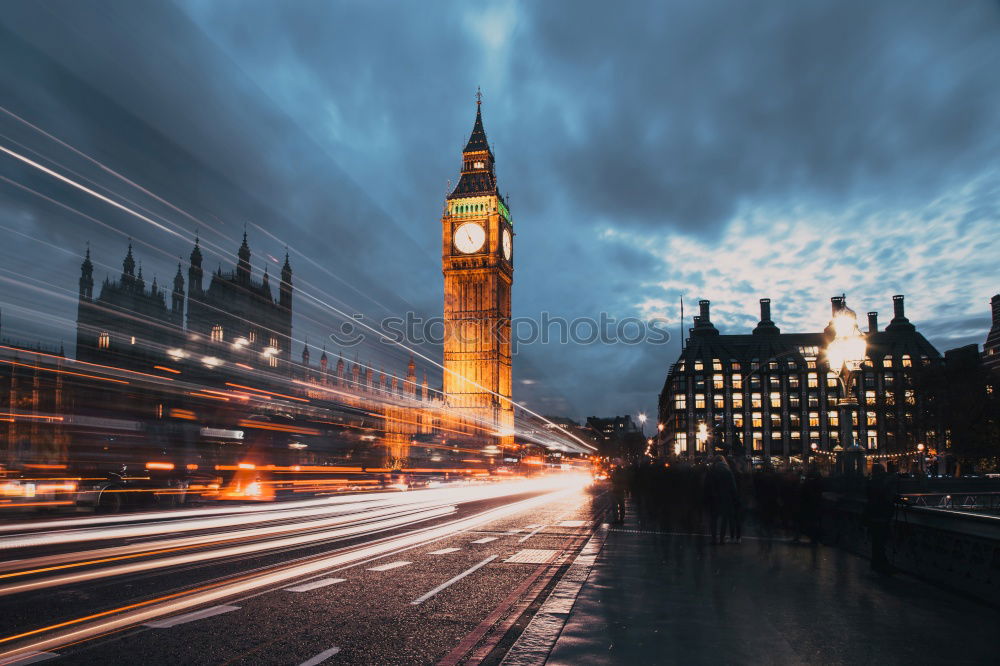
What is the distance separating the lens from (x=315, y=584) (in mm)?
10508

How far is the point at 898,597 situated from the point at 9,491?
23.2 metres

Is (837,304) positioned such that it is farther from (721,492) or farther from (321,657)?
(321,657)

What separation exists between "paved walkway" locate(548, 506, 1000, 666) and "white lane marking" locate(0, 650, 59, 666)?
4532 mm

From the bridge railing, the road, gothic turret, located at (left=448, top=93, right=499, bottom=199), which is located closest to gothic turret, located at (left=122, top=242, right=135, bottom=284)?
gothic turret, located at (left=448, top=93, right=499, bottom=199)

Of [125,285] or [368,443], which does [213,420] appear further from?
[125,285]

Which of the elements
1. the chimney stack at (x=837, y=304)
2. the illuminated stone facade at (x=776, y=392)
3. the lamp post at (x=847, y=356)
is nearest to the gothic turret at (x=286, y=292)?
the illuminated stone facade at (x=776, y=392)

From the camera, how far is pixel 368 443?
1821 inches

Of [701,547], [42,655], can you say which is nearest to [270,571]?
[42,655]

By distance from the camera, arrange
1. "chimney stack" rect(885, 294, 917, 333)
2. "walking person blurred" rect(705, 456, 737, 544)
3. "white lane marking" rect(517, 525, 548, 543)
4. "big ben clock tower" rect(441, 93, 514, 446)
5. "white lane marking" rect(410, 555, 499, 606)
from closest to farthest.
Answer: "white lane marking" rect(410, 555, 499, 606), "walking person blurred" rect(705, 456, 737, 544), "white lane marking" rect(517, 525, 548, 543), "big ben clock tower" rect(441, 93, 514, 446), "chimney stack" rect(885, 294, 917, 333)

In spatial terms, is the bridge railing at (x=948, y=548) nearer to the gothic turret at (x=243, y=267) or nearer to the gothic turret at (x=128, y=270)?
the gothic turret at (x=128, y=270)

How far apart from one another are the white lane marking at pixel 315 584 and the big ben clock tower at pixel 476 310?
336ft

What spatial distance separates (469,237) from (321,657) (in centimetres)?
11669

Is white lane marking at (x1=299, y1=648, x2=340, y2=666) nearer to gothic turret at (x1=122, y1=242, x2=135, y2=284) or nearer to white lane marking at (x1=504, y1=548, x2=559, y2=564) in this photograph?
white lane marking at (x1=504, y1=548, x2=559, y2=564)

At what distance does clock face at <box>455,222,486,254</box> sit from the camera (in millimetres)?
120938
